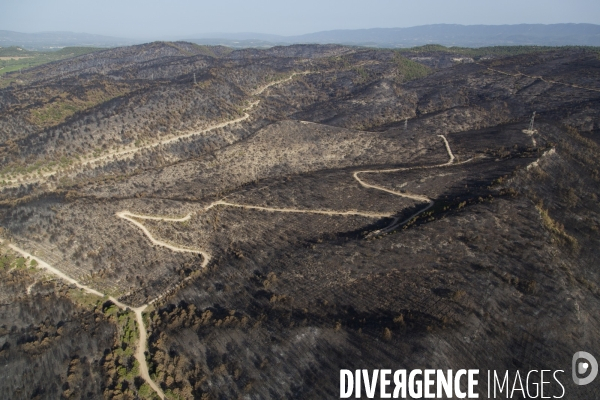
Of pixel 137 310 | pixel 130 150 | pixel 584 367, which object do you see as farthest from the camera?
pixel 130 150

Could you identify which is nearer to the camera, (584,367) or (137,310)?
(584,367)

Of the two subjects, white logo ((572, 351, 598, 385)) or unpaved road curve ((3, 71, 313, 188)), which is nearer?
white logo ((572, 351, 598, 385))

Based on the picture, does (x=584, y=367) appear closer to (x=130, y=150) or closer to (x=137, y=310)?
(x=137, y=310)

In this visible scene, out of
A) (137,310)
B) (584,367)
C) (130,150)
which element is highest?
(130,150)

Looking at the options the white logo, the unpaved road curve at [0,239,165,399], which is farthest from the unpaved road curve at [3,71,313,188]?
the white logo

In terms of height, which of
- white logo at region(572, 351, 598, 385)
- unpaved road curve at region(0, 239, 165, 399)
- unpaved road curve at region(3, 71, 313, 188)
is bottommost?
unpaved road curve at region(0, 239, 165, 399)

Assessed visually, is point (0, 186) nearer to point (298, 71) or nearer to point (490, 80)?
point (298, 71)

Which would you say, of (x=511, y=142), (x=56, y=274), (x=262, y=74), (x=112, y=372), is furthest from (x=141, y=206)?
(x=262, y=74)

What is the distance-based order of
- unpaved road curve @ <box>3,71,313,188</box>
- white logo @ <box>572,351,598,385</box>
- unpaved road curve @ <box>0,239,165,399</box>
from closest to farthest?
white logo @ <box>572,351,598,385</box>
unpaved road curve @ <box>0,239,165,399</box>
unpaved road curve @ <box>3,71,313,188</box>

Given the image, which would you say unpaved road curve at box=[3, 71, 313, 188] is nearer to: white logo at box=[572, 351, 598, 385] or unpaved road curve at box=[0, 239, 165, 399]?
unpaved road curve at box=[0, 239, 165, 399]

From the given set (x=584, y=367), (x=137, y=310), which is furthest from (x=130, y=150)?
(x=584, y=367)

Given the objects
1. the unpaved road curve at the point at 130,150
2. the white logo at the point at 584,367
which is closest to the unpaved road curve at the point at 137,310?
the unpaved road curve at the point at 130,150
